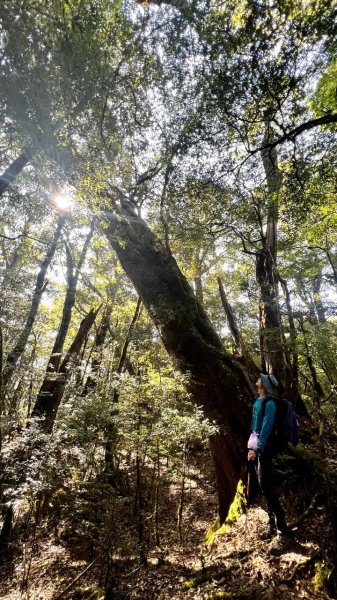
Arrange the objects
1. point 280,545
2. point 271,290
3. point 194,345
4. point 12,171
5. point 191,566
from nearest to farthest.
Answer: point 280,545
point 191,566
point 194,345
point 12,171
point 271,290

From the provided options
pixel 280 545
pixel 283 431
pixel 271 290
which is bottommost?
pixel 280 545

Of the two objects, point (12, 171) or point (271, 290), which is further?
point (271, 290)

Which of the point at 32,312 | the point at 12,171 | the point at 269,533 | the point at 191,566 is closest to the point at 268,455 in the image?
the point at 269,533

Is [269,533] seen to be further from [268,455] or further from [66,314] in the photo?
[66,314]

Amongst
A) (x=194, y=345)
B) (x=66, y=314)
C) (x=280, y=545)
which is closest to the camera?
(x=280, y=545)

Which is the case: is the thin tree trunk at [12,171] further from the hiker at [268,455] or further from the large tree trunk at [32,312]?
the hiker at [268,455]

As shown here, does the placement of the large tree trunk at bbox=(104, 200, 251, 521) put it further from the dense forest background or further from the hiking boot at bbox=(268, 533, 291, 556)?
the hiking boot at bbox=(268, 533, 291, 556)

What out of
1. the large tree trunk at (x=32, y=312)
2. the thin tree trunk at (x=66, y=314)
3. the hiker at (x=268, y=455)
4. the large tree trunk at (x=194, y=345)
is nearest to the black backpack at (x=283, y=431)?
the hiker at (x=268, y=455)

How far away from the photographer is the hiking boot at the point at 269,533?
147 inches

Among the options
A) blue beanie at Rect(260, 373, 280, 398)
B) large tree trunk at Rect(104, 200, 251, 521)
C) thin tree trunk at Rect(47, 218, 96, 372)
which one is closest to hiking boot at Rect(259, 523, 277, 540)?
large tree trunk at Rect(104, 200, 251, 521)

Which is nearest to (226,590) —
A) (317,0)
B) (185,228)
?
(185,228)

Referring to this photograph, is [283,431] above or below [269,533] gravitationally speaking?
Result: above

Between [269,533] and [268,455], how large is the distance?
3.26 ft

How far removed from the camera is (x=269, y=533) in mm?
3754
